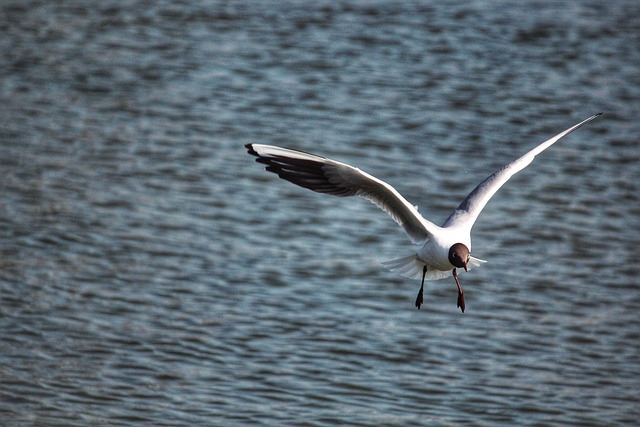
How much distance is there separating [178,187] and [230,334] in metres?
3.16

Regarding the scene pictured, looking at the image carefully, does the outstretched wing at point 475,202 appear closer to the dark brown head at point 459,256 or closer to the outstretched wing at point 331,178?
the outstretched wing at point 331,178

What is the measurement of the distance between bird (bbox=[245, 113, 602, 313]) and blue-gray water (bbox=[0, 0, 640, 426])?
1.72 m

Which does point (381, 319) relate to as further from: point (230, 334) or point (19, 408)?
point (19, 408)

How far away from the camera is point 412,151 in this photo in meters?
13.3

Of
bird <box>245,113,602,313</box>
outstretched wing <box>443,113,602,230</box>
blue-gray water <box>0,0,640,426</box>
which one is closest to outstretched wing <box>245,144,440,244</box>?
bird <box>245,113,602,313</box>

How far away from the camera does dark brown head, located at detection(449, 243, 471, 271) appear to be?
6551 mm

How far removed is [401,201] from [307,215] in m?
5.10

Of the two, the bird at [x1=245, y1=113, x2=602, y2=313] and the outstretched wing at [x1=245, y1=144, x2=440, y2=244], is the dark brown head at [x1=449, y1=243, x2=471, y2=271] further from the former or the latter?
the outstretched wing at [x1=245, y1=144, x2=440, y2=244]

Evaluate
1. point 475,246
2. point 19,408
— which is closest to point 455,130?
point 475,246

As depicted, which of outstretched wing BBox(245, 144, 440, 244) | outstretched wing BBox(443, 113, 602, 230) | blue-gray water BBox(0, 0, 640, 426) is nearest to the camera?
outstretched wing BBox(245, 144, 440, 244)

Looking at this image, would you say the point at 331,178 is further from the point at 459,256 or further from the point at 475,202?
the point at 475,202

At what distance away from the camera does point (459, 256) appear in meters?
6.56

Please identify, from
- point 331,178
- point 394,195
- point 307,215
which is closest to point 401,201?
point 394,195

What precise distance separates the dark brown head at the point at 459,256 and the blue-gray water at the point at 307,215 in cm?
204
